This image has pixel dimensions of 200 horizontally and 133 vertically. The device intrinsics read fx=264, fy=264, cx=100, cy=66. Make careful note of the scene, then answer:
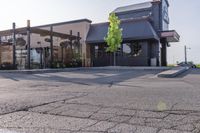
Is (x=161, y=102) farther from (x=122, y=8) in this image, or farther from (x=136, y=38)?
(x=122, y=8)

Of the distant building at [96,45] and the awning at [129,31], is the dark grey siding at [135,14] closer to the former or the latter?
the distant building at [96,45]

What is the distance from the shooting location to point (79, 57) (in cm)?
3341

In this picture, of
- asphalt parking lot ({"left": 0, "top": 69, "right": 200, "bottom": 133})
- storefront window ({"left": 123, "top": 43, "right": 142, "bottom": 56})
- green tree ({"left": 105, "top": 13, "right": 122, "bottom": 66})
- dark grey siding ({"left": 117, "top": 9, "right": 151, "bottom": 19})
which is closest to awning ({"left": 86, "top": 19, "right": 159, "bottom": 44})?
storefront window ({"left": 123, "top": 43, "right": 142, "bottom": 56})

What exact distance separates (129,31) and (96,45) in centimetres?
546

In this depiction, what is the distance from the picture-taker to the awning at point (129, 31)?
30953mm

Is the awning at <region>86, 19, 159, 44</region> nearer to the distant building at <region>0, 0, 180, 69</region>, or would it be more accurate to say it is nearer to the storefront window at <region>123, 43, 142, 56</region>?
the distant building at <region>0, 0, 180, 69</region>

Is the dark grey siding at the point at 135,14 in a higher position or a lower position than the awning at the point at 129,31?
higher

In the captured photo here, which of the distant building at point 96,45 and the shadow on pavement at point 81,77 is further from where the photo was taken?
the distant building at point 96,45

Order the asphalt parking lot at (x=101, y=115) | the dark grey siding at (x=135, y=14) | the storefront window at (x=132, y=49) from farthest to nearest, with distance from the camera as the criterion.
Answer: the dark grey siding at (x=135, y=14), the storefront window at (x=132, y=49), the asphalt parking lot at (x=101, y=115)

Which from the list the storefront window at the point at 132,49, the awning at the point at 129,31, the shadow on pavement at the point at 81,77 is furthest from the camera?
the storefront window at the point at 132,49


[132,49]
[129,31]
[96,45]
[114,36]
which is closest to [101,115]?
[114,36]

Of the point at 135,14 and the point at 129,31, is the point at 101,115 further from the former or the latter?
the point at 135,14

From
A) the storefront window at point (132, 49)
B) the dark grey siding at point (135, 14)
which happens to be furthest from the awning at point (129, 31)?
the dark grey siding at point (135, 14)

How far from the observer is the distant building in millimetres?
30438
